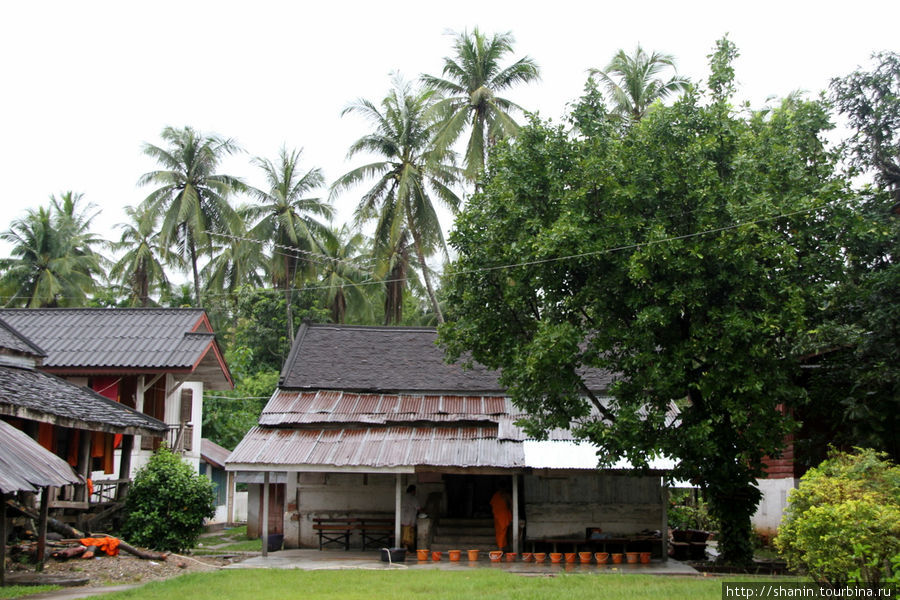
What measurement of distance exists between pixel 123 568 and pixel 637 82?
23.0 metres

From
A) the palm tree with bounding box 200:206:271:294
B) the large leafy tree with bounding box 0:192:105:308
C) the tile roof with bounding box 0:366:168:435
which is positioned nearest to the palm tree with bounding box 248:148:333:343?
the palm tree with bounding box 200:206:271:294

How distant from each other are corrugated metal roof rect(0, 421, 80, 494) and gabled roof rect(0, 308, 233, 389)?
6.79 metres

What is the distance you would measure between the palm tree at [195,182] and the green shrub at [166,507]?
19.3 m

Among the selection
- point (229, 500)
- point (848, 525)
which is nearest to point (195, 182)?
point (229, 500)

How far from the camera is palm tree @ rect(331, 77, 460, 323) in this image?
31.0 metres

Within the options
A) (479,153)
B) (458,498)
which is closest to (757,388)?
(458,498)

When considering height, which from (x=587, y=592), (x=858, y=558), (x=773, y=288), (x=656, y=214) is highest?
(x=656, y=214)

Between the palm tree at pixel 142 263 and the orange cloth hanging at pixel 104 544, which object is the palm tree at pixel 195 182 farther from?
the orange cloth hanging at pixel 104 544

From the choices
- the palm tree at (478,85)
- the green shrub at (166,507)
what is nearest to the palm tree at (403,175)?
the palm tree at (478,85)

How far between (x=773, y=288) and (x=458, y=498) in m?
10.2

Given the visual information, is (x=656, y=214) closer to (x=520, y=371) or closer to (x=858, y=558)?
(x=520, y=371)

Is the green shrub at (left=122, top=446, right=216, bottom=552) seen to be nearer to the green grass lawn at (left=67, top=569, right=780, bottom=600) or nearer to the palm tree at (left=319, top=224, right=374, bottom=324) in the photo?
the green grass lawn at (left=67, top=569, right=780, bottom=600)

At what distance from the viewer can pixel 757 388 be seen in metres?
12.9

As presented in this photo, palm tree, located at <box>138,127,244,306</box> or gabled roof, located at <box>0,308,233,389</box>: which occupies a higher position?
palm tree, located at <box>138,127,244,306</box>
